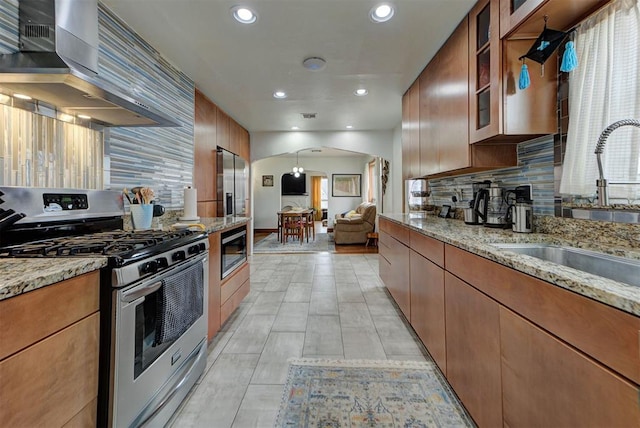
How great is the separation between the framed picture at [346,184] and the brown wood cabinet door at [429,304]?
7234 mm

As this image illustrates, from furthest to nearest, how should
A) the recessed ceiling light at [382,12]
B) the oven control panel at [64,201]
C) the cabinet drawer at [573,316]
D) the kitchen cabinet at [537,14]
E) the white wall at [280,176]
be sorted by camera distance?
1. the white wall at [280,176]
2. the recessed ceiling light at [382,12]
3. the oven control panel at [64,201]
4. the kitchen cabinet at [537,14]
5. the cabinet drawer at [573,316]

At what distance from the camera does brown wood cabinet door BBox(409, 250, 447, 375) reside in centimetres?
163

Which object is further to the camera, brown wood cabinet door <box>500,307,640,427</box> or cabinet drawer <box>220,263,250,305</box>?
cabinet drawer <box>220,263,250,305</box>

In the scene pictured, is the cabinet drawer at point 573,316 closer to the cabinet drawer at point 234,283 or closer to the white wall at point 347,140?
the cabinet drawer at point 234,283

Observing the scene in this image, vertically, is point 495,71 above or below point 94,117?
above

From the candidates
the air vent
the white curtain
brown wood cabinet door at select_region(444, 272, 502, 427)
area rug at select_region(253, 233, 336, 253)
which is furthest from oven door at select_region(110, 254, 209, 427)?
area rug at select_region(253, 233, 336, 253)

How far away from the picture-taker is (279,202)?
9.59 meters

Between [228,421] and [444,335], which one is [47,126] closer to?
[228,421]

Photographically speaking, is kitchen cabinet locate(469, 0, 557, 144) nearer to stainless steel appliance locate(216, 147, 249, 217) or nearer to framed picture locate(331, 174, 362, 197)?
stainless steel appliance locate(216, 147, 249, 217)

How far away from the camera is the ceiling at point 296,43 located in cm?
183

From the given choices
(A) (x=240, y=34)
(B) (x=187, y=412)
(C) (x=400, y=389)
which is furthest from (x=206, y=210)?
(C) (x=400, y=389)

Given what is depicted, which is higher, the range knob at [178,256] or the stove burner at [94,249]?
the stove burner at [94,249]

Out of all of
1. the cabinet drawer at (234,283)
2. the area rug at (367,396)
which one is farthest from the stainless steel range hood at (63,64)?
the area rug at (367,396)

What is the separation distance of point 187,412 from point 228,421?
24cm
